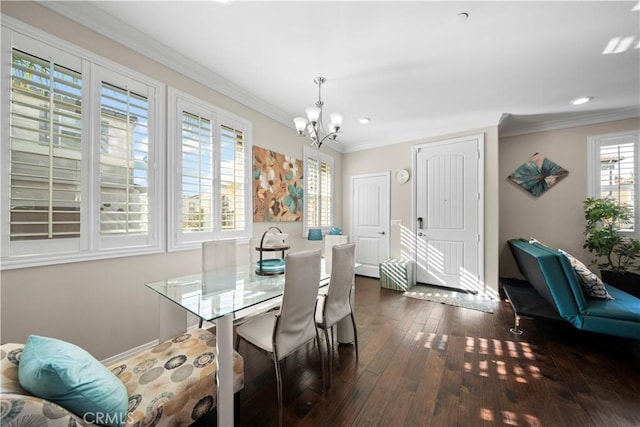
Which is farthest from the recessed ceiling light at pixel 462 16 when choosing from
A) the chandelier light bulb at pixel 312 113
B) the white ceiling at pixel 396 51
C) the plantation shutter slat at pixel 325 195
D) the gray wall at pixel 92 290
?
the plantation shutter slat at pixel 325 195

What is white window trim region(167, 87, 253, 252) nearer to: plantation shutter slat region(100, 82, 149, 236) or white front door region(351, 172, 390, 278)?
plantation shutter slat region(100, 82, 149, 236)

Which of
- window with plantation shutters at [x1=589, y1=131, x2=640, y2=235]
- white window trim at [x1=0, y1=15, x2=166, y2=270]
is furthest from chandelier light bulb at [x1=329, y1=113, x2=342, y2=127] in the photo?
window with plantation shutters at [x1=589, y1=131, x2=640, y2=235]

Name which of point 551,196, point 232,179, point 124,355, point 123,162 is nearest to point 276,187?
point 232,179

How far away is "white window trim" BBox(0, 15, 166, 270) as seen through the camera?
1.48m

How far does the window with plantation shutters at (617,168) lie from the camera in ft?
10.6

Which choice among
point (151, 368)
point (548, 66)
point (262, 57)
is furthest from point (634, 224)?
point (151, 368)

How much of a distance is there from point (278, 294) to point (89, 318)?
1.49 meters

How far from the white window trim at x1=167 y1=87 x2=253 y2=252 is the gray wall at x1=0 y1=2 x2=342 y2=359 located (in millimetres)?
108

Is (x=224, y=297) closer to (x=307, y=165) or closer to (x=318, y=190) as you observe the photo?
(x=307, y=165)

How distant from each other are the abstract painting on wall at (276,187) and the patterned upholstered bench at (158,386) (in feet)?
6.09

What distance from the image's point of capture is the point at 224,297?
1.53 metres

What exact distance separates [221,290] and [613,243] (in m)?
4.61

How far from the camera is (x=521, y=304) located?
254cm

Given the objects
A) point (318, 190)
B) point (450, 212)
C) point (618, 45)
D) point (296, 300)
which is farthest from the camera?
point (318, 190)
